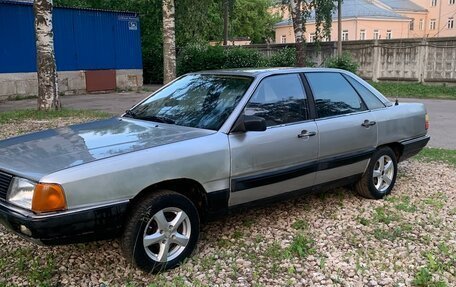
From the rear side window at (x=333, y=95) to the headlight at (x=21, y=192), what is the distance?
2.82 meters

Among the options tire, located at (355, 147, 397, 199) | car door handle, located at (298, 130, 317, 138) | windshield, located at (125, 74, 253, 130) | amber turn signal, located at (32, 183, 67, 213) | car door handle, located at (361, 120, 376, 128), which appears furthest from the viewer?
tire, located at (355, 147, 397, 199)

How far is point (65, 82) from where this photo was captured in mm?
18250

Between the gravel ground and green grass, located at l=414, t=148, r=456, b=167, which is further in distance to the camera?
green grass, located at l=414, t=148, r=456, b=167

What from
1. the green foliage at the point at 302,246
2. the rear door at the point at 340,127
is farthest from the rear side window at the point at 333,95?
the green foliage at the point at 302,246

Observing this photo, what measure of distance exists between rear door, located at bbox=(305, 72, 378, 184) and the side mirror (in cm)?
89

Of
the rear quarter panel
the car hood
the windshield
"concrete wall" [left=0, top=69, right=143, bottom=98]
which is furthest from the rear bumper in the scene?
"concrete wall" [left=0, top=69, right=143, bottom=98]

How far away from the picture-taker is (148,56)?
26.3m

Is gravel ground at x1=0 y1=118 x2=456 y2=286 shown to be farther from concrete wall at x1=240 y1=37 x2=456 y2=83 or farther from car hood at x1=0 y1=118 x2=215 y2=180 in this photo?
concrete wall at x1=240 y1=37 x2=456 y2=83

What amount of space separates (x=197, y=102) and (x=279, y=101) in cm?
79

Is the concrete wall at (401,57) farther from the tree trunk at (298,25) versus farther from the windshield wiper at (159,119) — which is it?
the windshield wiper at (159,119)

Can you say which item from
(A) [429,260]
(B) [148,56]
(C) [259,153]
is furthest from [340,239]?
(B) [148,56]

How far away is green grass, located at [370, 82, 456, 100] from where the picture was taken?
18.5 metres

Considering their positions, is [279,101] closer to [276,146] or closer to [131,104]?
[276,146]

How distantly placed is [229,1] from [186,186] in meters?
21.3
